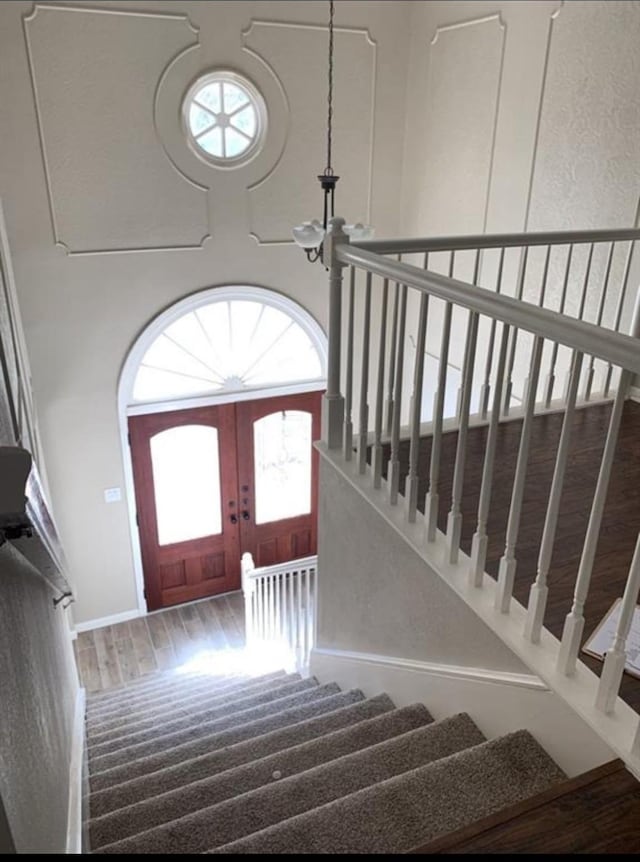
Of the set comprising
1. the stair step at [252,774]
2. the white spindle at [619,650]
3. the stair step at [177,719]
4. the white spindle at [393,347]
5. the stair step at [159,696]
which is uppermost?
the white spindle at [393,347]

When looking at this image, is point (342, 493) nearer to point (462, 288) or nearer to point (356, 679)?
point (356, 679)

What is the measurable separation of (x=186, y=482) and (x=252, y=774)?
4.08 meters

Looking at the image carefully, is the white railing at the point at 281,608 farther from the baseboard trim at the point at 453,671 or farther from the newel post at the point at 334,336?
the newel post at the point at 334,336

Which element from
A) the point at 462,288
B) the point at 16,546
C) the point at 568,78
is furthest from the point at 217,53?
the point at 16,546

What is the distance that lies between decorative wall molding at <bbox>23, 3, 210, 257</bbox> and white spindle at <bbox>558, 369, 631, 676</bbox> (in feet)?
14.2

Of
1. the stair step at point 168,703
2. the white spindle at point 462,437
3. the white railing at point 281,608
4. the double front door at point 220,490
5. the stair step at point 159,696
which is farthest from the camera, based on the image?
the double front door at point 220,490

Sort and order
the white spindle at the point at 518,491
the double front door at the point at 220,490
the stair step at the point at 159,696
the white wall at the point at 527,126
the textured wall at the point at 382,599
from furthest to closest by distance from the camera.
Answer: the double front door at the point at 220,490 < the stair step at the point at 159,696 < the white wall at the point at 527,126 < the textured wall at the point at 382,599 < the white spindle at the point at 518,491

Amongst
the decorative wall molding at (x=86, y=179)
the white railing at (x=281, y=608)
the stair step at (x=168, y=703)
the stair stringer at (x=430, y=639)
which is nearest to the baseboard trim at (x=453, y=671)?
the stair stringer at (x=430, y=639)

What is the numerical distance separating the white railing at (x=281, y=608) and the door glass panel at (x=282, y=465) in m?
1.38

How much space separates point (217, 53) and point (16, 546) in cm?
435

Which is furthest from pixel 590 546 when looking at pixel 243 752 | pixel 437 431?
pixel 243 752

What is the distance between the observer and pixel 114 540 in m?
5.90

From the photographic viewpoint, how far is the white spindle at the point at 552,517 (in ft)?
4.82

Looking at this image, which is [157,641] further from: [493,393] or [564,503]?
[564,503]
